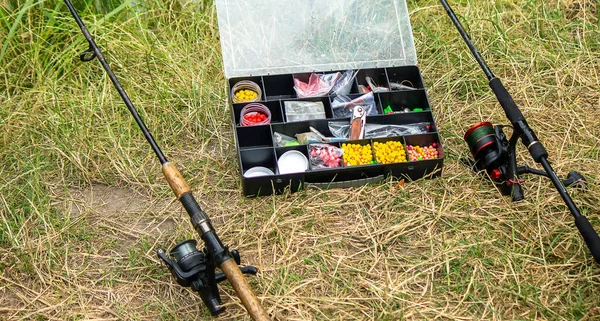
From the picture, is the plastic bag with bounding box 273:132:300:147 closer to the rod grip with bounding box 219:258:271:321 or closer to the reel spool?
the reel spool

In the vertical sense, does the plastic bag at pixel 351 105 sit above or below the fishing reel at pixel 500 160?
above

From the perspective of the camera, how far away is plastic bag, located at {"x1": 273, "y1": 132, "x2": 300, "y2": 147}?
3113mm

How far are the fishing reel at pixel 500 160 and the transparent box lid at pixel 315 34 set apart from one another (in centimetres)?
66

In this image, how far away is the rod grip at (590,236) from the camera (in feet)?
7.91

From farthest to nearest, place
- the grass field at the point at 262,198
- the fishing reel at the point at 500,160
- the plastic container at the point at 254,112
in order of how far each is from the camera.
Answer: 1. the plastic container at the point at 254,112
2. the fishing reel at the point at 500,160
3. the grass field at the point at 262,198

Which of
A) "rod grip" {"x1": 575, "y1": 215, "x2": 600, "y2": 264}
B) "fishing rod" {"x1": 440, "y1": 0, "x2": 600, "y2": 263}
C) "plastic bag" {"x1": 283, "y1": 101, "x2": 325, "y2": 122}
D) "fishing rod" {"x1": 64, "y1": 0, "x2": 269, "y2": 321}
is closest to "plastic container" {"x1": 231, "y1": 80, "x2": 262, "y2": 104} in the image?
"plastic bag" {"x1": 283, "y1": 101, "x2": 325, "y2": 122}

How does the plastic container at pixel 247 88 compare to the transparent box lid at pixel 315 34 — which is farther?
the transparent box lid at pixel 315 34

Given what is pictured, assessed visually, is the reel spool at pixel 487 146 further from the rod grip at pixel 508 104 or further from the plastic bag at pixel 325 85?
the plastic bag at pixel 325 85

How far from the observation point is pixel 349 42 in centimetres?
352

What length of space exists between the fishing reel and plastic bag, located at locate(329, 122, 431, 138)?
0.26 meters

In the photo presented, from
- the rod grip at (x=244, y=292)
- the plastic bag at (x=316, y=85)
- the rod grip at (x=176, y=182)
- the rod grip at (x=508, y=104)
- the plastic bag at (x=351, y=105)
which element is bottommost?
the plastic bag at (x=351, y=105)

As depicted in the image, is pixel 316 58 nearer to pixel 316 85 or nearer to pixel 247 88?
pixel 316 85

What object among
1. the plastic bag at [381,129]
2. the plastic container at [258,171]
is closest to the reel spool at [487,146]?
the plastic bag at [381,129]

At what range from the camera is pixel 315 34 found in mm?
3502
